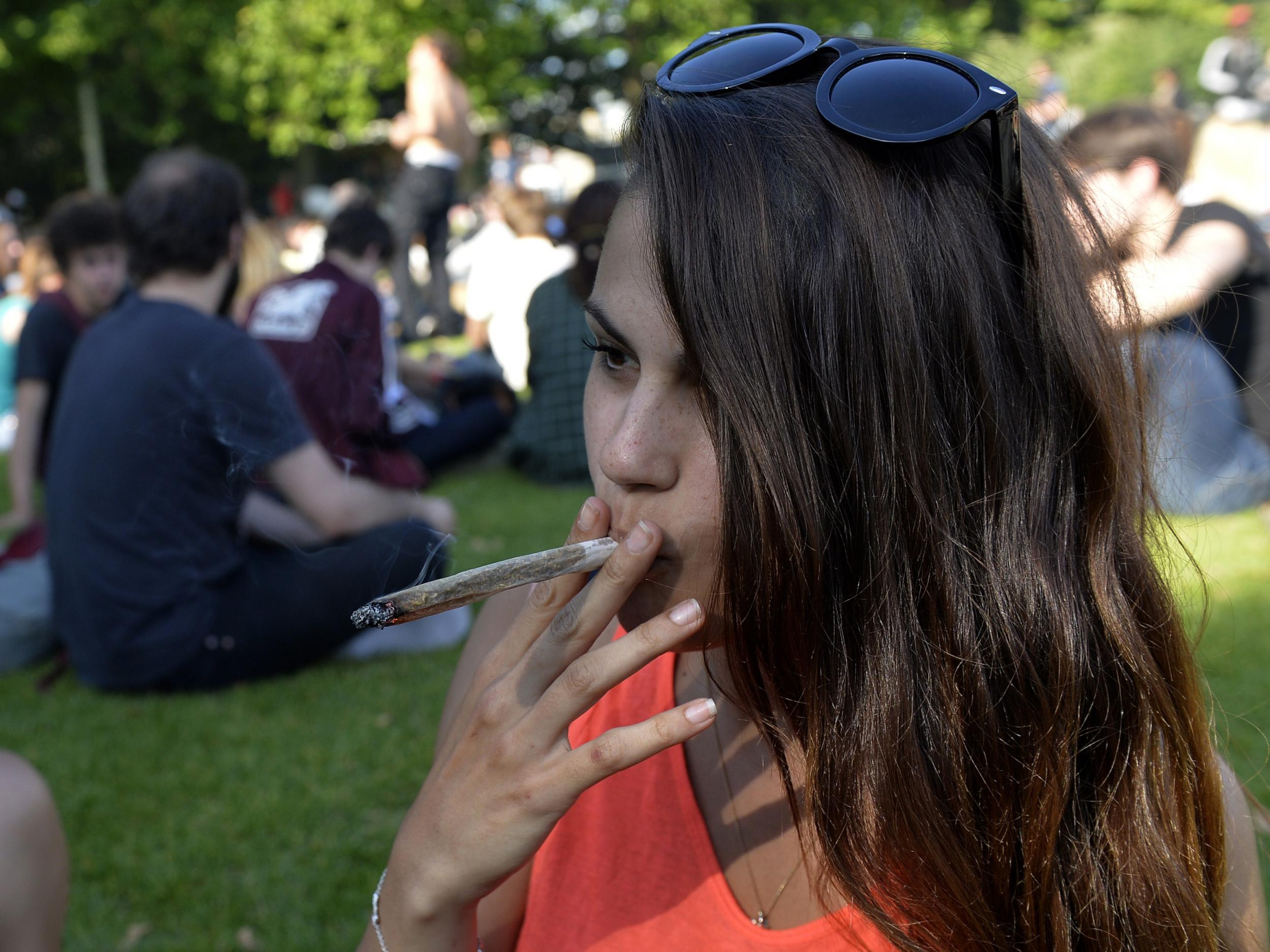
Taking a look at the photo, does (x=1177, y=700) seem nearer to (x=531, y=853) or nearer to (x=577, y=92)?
(x=531, y=853)

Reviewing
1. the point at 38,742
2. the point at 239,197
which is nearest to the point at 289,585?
the point at 38,742

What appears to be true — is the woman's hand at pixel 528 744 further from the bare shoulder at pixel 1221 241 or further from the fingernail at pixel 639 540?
the bare shoulder at pixel 1221 241

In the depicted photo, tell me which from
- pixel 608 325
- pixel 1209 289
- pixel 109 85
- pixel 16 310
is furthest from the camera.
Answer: pixel 109 85

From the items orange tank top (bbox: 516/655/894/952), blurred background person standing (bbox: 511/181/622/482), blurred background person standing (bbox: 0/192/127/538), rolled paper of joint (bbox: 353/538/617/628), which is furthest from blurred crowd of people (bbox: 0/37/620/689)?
rolled paper of joint (bbox: 353/538/617/628)

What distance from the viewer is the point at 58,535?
4152 mm

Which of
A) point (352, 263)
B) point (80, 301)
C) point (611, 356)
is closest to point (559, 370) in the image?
point (352, 263)

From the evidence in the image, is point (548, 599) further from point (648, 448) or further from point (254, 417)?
point (254, 417)

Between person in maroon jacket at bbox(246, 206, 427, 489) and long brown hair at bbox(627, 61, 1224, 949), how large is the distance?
321 centimetres

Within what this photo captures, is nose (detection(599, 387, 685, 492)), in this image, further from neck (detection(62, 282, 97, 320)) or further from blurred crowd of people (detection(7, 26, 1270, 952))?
neck (detection(62, 282, 97, 320))

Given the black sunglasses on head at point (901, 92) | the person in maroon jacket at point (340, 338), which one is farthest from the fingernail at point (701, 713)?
the person in maroon jacket at point (340, 338)

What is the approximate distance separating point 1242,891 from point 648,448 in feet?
3.17

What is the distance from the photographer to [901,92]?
1200 mm

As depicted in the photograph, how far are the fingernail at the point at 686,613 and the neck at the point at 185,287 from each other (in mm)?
3513

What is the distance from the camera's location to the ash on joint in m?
1.05
